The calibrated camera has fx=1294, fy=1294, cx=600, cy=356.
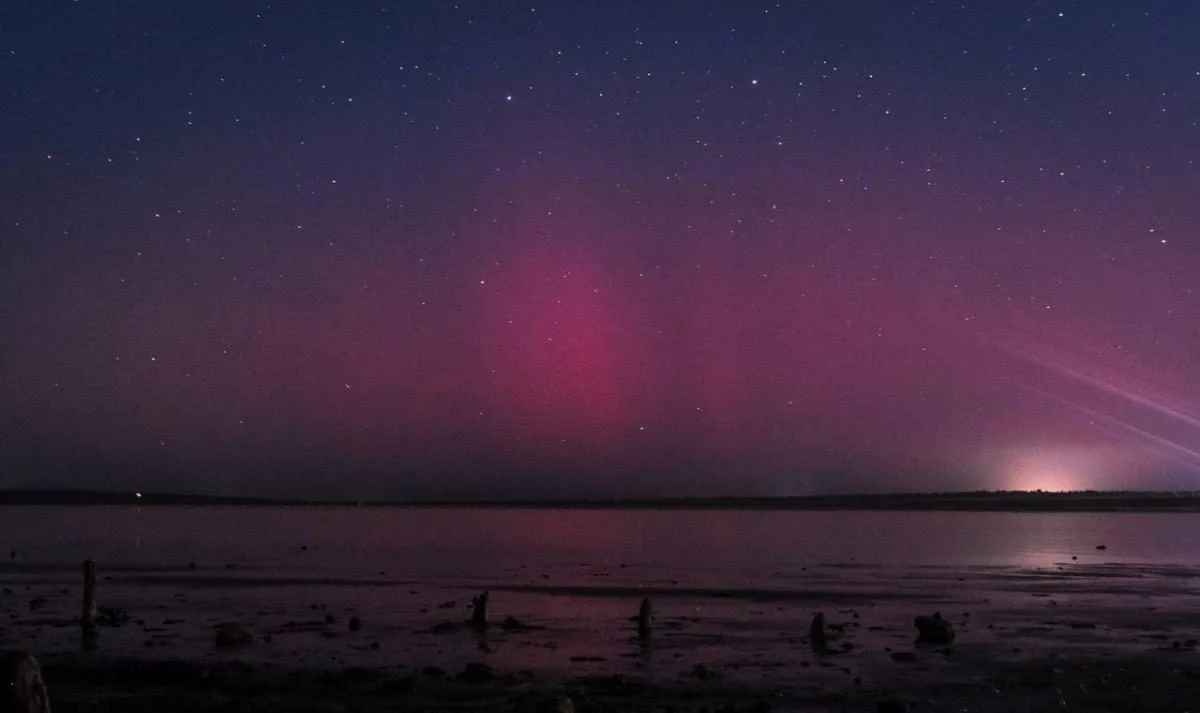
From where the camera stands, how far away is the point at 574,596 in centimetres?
5466

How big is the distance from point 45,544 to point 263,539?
22371mm

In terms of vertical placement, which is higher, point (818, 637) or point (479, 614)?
point (479, 614)

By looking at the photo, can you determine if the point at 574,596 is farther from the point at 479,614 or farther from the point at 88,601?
the point at 88,601

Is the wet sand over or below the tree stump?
below

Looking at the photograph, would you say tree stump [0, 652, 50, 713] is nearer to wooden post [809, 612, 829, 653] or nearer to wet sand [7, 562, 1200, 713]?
wet sand [7, 562, 1200, 713]

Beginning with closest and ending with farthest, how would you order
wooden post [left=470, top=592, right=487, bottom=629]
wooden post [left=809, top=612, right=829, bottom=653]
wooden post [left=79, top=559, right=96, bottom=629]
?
wooden post [left=809, top=612, right=829, bottom=653], wooden post [left=79, top=559, right=96, bottom=629], wooden post [left=470, top=592, right=487, bottom=629]

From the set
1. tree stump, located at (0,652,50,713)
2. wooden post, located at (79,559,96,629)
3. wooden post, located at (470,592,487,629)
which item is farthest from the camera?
wooden post, located at (470,592,487,629)

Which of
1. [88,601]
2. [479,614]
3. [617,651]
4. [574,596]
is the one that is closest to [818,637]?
[617,651]

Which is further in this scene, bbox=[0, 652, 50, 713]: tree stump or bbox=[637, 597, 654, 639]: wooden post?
bbox=[637, 597, 654, 639]: wooden post

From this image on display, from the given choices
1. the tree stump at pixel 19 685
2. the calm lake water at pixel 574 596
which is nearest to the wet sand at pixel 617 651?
the calm lake water at pixel 574 596

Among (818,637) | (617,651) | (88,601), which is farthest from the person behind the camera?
(88,601)

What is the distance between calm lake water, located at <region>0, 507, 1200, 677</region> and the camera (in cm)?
3638

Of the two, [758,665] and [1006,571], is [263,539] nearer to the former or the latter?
[1006,571]

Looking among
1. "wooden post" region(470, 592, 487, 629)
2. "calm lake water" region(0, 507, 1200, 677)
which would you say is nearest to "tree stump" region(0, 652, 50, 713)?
"calm lake water" region(0, 507, 1200, 677)
